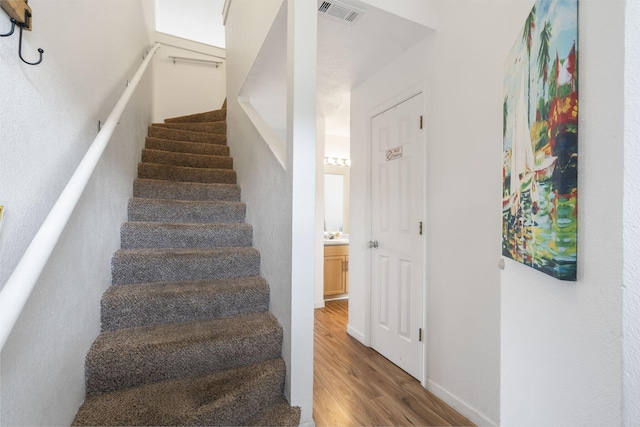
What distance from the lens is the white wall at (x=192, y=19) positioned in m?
4.11

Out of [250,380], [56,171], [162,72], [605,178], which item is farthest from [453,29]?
[162,72]

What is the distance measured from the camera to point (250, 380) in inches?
55.3

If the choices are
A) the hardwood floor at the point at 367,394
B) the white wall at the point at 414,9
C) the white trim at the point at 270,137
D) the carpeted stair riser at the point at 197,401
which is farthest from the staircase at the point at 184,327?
the white wall at the point at 414,9

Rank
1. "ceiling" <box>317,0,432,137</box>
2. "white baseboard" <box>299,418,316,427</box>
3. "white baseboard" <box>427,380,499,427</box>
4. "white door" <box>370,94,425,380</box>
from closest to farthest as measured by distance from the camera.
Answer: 1. "white baseboard" <box>299,418,316,427</box>
2. "white baseboard" <box>427,380,499,427</box>
3. "ceiling" <box>317,0,432,137</box>
4. "white door" <box>370,94,425,380</box>

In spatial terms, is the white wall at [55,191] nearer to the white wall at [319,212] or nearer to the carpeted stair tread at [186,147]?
the carpeted stair tread at [186,147]

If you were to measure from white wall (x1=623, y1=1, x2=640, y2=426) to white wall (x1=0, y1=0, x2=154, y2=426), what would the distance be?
4.00ft

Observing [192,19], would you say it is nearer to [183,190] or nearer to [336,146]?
[336,146]

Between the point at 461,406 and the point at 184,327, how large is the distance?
163 cm

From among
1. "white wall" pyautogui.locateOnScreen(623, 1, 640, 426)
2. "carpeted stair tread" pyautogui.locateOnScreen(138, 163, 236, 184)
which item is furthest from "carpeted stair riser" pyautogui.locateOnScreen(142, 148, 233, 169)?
"white wall" pyautogui.locateOnScreen(623, 1, 640, 426)

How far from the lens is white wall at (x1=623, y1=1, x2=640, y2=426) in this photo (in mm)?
426

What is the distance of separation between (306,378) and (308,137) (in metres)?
1.23

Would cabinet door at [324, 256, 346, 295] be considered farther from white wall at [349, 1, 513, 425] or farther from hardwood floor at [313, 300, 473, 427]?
white wall at [349, 1, 513, 425]

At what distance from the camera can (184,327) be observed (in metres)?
1.57

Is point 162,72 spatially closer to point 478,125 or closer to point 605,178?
point 478,125
